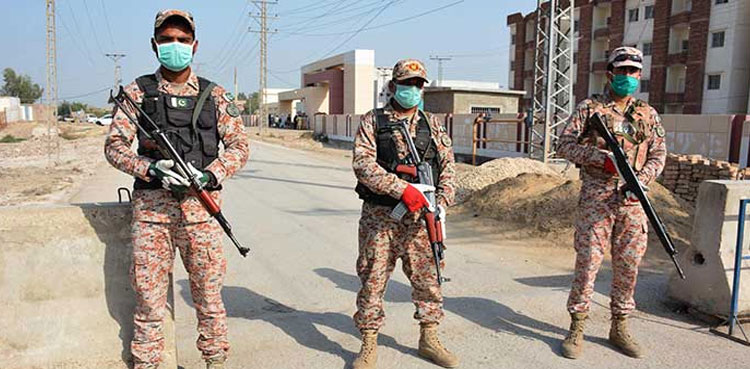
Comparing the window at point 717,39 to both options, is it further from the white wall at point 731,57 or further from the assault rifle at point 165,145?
A: the assault rifle at point 165,145

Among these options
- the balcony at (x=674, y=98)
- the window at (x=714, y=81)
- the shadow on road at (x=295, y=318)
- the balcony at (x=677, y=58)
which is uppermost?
the balcony at (x=677, y=58)

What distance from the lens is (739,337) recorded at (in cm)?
405

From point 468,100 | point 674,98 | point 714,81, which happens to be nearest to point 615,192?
point 468,100

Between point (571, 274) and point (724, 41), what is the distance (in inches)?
1379

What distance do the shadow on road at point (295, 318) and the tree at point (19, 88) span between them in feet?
356

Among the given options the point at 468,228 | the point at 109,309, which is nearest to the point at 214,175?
the point at 109,309

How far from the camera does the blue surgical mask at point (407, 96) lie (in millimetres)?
3445

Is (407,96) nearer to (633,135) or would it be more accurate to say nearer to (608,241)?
(633,135)

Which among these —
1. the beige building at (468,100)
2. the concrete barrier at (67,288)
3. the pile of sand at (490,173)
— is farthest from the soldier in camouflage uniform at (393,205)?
the beige building at (468,100)

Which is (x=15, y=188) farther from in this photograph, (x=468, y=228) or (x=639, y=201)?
(x=639, y=201)

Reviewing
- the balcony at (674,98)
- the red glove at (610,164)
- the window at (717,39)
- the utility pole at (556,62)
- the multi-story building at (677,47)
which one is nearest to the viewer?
the red glove at (610,164)

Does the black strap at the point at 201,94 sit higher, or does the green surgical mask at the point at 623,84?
the green surgical mask at the point at 623,84

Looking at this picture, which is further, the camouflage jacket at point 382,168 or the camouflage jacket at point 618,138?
the camouflage jacket at point 618,138

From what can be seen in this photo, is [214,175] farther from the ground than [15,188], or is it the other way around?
[214,175]
